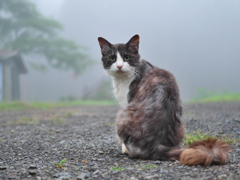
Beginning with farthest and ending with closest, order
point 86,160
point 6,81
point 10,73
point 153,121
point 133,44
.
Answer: point 10,73 < point 6,81 < point 133,44 < point 86,160 < point 153,121

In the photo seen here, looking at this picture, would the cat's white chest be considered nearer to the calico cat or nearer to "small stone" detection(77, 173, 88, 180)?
the calico cat

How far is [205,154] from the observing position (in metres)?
2.34

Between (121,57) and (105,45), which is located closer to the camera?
(121,57)

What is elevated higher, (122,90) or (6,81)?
(6,81)

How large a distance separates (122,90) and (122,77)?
0.21m

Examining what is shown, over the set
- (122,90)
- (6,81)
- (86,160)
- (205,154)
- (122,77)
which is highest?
(6,81)

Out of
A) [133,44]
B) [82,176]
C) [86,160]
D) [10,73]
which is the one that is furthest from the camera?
[10,73]

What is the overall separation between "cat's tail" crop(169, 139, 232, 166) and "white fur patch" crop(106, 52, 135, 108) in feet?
3.59

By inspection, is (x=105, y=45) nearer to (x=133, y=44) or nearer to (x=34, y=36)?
(x=133, y=44)

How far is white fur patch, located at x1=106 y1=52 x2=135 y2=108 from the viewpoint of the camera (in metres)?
3.28

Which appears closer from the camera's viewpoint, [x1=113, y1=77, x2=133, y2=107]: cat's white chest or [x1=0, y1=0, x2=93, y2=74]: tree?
[x1=113, y1=77, x2=133, y2=107]: cat's white chest

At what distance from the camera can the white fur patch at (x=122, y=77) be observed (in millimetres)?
3281

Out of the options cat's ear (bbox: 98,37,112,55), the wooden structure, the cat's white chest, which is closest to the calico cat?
the cat's white chest

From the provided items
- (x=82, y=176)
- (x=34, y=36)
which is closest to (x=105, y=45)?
(x=82, y=176)
